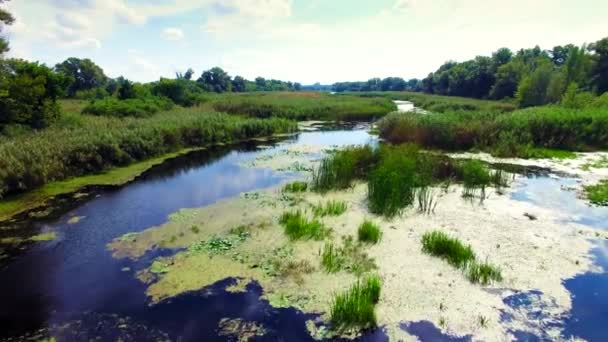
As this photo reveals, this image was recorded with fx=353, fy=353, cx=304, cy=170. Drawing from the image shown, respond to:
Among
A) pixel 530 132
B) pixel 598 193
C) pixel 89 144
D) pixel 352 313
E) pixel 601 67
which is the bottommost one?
pixel 598 193

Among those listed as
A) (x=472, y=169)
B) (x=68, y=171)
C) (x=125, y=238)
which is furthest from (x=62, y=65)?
(x=472, y=169)

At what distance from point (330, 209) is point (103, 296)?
18.0 feet

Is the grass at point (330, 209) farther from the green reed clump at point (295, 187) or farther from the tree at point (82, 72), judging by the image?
the tree at point (82, 72)

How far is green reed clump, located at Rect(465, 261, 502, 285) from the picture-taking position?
621 cm

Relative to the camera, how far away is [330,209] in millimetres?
9461

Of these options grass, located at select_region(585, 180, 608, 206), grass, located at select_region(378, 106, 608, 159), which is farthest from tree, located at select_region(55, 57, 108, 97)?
grass, located at select_region(585, 180, 608, 206)

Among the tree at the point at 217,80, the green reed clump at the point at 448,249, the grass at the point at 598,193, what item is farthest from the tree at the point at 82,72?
the grass at the point at 598,193

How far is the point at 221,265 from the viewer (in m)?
7.02

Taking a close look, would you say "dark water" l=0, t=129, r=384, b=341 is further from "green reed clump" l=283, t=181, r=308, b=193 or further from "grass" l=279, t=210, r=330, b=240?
"green reed clump" l=283, t=181, r=308, b=193

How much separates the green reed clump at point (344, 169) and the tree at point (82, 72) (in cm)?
4671

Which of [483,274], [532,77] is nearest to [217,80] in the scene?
[532,77]

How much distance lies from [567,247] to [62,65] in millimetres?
57722

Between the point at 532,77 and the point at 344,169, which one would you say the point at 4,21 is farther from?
the point at 532,77

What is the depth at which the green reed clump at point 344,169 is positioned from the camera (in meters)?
11.6
